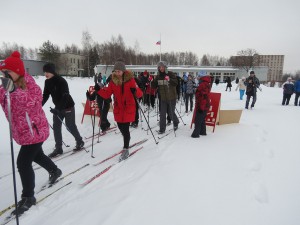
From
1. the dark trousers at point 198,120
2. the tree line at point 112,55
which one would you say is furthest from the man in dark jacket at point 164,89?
the tree line at point 112,55

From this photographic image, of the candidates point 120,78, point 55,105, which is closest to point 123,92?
point 120,78

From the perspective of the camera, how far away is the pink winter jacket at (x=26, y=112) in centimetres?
285

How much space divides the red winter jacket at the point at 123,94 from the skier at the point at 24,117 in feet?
4.99

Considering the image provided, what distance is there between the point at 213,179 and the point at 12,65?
314 centimetres

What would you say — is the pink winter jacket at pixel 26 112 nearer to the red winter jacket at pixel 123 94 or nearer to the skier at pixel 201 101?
the red winter jacket at pixel 123 94

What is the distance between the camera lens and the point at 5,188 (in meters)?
3.83

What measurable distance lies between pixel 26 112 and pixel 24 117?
71mm

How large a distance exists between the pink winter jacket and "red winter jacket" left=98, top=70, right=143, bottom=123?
1554 mm

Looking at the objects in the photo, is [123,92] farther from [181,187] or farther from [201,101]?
[201,101]

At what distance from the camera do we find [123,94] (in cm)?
437

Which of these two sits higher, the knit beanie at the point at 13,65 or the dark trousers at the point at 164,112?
the knit beanie at the point at 13,65

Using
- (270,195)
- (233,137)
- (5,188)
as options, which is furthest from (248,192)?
(5,188)

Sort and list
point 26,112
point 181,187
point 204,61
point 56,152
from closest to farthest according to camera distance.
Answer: point 26,112
point 181,187
point 56,152
point 204,61

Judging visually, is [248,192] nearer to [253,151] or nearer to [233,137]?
[253,151]
